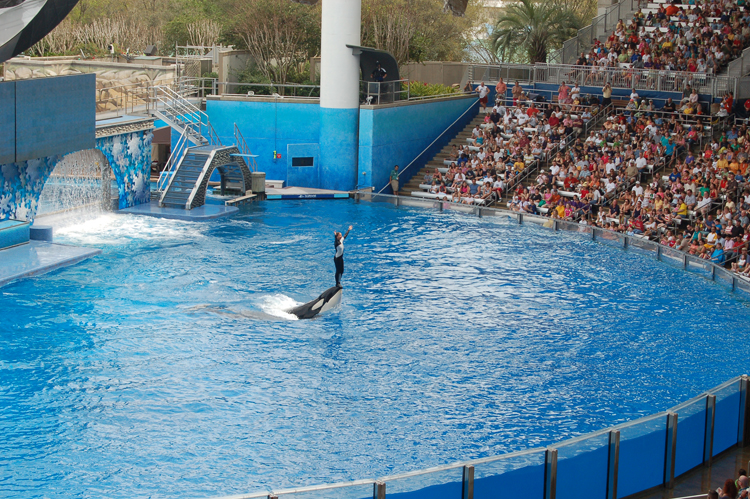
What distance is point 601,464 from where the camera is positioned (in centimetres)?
943

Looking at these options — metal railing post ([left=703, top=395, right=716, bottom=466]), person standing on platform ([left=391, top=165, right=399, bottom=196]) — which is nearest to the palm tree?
person standing on platform ([left=391, top=165, right=399, bottom=196])

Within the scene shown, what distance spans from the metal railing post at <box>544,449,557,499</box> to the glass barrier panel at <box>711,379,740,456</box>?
9.26ft

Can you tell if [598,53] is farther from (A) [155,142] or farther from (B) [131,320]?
(B) [131,320]

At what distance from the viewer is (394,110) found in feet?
102

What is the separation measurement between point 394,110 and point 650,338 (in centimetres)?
1755

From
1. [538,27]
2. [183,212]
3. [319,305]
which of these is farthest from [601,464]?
[538,27]

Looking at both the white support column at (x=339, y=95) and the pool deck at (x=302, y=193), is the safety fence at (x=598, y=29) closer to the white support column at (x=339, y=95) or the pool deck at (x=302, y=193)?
the white support column at (x=339, y=95)

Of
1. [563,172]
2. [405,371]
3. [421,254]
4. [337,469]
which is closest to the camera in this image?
[337,469]

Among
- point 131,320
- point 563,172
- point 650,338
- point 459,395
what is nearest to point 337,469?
point 459,395

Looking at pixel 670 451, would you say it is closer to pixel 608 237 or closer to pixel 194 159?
pixel 608 237

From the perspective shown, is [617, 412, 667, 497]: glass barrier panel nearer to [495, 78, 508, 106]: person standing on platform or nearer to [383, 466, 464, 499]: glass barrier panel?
[383, 466, 464, 499]: glass barrier panel

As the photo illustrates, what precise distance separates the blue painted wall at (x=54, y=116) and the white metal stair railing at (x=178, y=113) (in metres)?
5.27

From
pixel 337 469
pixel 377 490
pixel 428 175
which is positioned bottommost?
pixel 337 469

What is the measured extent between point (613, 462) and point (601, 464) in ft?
0.60
